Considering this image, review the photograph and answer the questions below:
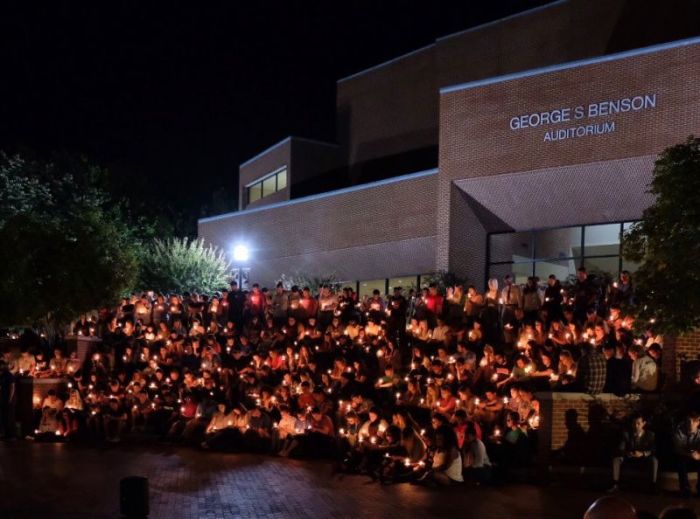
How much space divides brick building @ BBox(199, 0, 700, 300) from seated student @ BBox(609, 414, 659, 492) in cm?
1189

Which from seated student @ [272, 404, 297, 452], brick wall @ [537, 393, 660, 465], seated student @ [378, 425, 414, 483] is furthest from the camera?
seated student @ [272, 404, 297, 452]

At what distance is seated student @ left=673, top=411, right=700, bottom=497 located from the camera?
13891 millimetres

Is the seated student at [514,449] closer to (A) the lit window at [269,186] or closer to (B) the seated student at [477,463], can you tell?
(B) the seated student at [477,463]

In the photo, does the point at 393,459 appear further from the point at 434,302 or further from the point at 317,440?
the point at 434,302

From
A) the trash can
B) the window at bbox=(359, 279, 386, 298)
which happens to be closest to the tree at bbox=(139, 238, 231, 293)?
the window at bbox=(359, 279, 386, 298)

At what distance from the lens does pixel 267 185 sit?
45.2m

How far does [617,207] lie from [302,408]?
1272 centimetres

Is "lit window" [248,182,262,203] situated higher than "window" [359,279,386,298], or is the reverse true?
"lit window" [248,182,262,203]

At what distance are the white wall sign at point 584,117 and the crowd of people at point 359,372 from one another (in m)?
5.68

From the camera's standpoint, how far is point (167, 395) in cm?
2117

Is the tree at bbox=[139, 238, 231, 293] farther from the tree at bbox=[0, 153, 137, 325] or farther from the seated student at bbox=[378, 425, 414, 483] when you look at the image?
the seated student at bbox=[378, 425, 414, 483]

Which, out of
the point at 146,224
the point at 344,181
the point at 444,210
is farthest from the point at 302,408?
the point at 146,224

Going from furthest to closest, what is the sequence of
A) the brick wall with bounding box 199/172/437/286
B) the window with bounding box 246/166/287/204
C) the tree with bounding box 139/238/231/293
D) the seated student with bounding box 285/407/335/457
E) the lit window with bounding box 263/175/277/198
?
the lit window with bounding box 263/175/277/198 → the window with bounding box 246/166/287/204 → the tree with bounding box 139/238/231/293 → the brick wall with bounding box 199/172/437/286 → the seated student with bounding box 285/407/335/457

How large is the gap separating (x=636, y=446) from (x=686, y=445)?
2.45 ft
